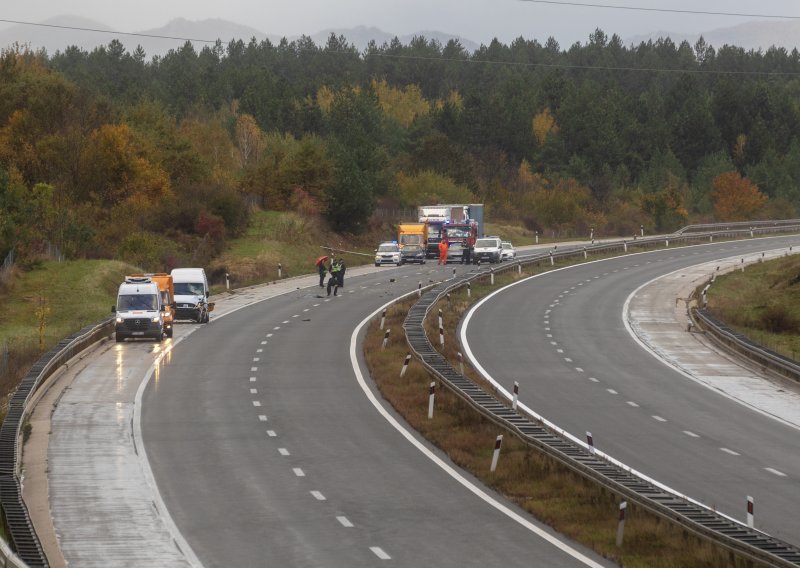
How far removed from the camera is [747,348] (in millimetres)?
42188

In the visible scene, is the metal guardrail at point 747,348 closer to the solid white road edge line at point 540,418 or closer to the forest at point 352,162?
the solid white road edge line at point 540,418

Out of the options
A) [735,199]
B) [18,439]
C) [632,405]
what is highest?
[735,199]

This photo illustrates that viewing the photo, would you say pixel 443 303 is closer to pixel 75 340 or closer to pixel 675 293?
pixel 675 293

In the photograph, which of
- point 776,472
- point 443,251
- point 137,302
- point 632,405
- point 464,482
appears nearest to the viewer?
point 464,482

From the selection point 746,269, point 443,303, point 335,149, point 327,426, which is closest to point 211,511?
point 327,426

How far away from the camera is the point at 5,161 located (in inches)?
3246

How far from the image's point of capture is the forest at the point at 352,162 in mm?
79562

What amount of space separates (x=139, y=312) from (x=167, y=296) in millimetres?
3856

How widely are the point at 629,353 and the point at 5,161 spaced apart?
51.6 m

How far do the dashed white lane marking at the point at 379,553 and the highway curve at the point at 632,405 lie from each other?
5917 mm

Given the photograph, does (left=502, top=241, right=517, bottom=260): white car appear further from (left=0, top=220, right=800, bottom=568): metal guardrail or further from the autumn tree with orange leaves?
the autumn tree with orange leaves

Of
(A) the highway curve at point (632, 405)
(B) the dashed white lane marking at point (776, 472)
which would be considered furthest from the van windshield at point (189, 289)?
(B) the dashed white lane marking at point (776, 472)

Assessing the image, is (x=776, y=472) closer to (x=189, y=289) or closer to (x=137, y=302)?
(x=137, y=302)

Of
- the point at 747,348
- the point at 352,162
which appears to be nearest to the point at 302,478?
the point at 747,348
